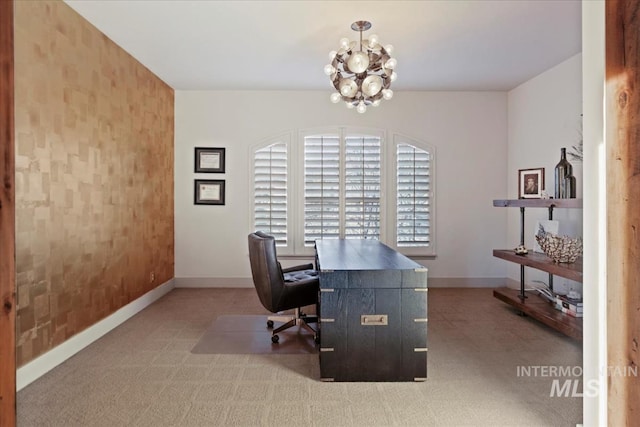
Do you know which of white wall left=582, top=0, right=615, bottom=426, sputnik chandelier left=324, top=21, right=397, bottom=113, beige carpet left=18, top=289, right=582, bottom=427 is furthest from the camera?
sputnik chandelier left=324, top=21, right=397, bottom=113

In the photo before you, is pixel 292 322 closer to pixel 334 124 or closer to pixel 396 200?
pixel 396 200

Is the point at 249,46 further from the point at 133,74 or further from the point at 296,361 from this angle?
the point at 296,361

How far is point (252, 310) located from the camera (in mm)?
4453

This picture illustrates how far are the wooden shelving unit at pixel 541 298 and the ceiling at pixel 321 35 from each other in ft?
5.29

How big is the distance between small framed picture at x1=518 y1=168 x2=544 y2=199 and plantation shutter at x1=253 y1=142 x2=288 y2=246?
3.19 metres

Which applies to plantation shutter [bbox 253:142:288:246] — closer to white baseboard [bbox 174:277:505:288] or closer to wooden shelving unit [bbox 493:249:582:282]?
white baseboard [bbox 174:277:505:288]

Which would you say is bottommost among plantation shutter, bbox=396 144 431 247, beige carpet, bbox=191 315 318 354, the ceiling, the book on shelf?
beige carpet, bbox=191 315 318 354

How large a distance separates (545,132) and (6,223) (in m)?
5.22

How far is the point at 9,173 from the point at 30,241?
65.3 inches

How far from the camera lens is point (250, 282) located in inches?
221

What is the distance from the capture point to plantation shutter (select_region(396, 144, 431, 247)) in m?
5.58

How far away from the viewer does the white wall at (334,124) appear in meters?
5.56

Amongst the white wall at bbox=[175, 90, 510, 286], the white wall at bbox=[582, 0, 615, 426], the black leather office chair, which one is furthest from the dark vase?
the black leather office chair

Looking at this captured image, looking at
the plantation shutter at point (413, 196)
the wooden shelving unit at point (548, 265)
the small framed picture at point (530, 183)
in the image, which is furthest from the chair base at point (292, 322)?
the small framed picture at point (530, 183)
